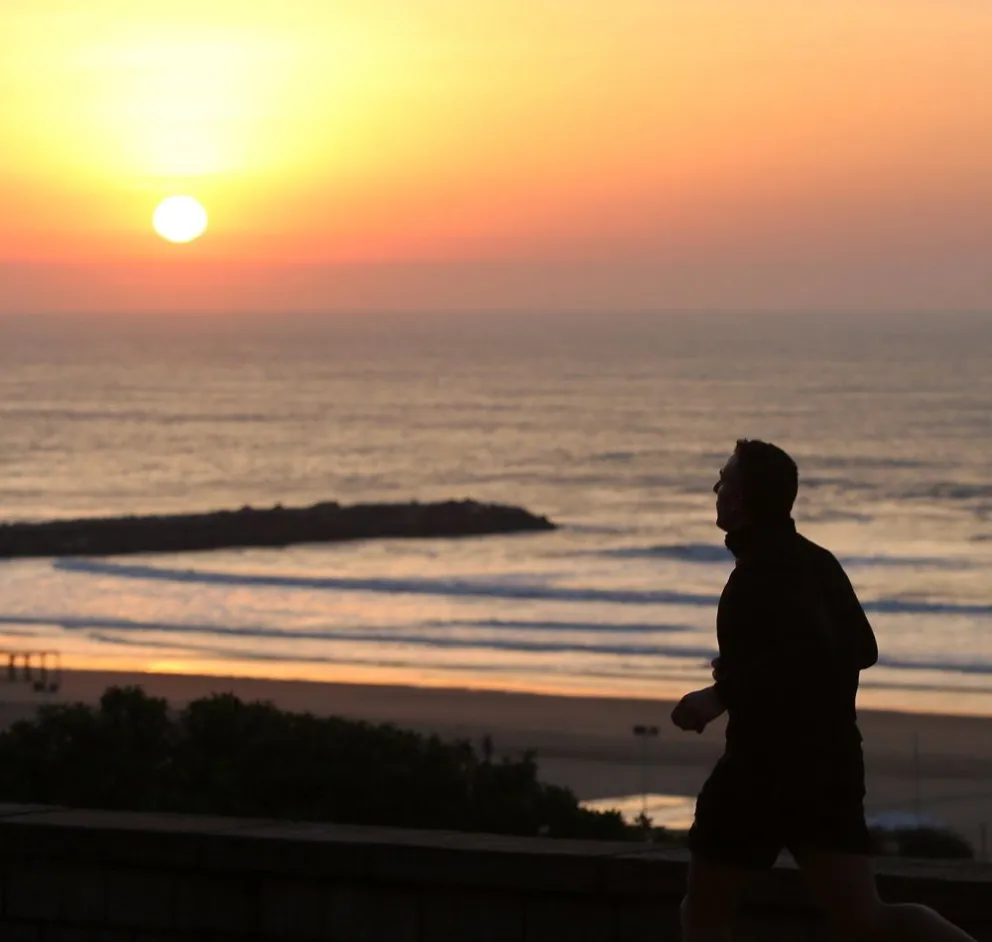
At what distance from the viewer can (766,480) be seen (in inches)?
155

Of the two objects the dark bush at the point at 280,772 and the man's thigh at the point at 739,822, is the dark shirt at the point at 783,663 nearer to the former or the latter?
the man's thigh at the point at 739,822

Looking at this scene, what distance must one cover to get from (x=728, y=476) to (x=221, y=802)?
683cm

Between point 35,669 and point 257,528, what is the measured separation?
27.1 metres

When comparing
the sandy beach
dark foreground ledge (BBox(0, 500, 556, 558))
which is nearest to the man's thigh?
the sandy beach

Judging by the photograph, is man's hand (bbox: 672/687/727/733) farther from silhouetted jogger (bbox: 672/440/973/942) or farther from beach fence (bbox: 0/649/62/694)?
beach fence (bbox: 0/649/62/694)

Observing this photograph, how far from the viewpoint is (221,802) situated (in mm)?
10234

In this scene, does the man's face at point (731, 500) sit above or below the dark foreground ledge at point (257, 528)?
below

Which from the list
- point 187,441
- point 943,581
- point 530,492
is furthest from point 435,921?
point 187,441

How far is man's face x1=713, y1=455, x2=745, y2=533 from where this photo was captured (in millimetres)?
3945

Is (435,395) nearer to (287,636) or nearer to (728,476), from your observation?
(287,636)

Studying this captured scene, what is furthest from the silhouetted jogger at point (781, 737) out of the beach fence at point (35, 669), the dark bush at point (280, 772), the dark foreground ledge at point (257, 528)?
the dark foreground ledge at point (257, 528)

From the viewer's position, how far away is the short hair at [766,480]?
3.94m

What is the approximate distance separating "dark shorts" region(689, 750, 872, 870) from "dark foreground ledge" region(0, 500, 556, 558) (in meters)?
51.4

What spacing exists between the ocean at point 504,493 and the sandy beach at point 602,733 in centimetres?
163
